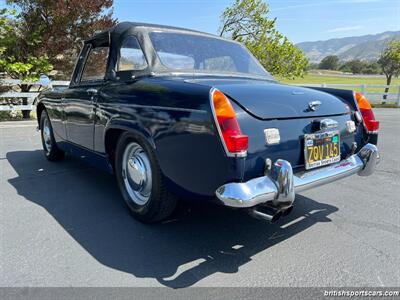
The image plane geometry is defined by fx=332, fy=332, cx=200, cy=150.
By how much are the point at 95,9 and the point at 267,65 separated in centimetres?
1278

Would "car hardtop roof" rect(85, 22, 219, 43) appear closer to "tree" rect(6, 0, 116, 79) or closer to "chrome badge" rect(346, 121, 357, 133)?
"chrome badge" rect(346, 121, 357, 133)

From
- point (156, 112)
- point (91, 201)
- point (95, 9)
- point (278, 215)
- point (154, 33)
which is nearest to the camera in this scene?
point (278, 215)

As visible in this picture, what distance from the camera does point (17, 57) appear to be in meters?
11.0

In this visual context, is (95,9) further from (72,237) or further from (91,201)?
(72,237)

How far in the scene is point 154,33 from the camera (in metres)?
3.24

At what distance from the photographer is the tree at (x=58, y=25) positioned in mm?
10953

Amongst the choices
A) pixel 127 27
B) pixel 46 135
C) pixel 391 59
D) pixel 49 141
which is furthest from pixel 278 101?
pixel 391 59

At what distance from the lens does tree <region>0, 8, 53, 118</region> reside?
10.3 metres

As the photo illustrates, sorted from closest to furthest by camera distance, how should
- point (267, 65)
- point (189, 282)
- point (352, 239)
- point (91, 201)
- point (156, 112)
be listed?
point (189, 282) → point (156, 112) → point (352, 239) → point (91, 201) → point (267, 65)

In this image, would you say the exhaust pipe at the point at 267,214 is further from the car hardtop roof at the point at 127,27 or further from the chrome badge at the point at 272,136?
the car hardtop roof at the point at 127,27

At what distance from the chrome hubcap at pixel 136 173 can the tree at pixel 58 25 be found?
31.9 ft

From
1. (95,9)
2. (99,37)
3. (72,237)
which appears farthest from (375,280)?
(95,9)

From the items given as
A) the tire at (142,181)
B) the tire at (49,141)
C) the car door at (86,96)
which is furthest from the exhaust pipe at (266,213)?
the tire at (49,141)

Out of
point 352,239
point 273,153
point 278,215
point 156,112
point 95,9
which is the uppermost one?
point 95,9
